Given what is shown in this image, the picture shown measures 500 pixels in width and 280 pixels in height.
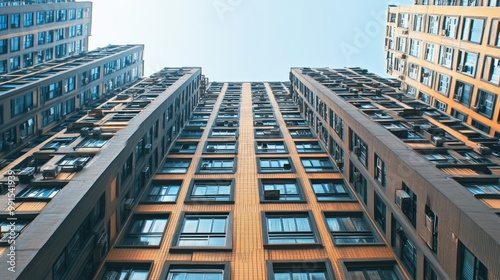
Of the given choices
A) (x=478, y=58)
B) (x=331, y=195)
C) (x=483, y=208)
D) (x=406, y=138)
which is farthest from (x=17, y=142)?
(x=478, y=58)

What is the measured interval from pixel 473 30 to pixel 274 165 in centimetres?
2569

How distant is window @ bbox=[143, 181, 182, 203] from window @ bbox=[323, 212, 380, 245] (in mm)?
11308

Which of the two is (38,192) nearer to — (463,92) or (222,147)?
(222,147)

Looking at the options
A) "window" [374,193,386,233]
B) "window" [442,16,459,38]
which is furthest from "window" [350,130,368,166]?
"window" [442,16,459,38]

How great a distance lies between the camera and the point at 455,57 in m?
41.3

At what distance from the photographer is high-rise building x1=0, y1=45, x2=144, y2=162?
34656mm

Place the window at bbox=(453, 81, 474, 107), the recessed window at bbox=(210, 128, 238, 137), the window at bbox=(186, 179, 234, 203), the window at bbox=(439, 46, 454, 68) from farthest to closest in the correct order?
the window at bbox=(439, 46, 454, 68)
the recessed window at bbox=(210, 128, 238, 137)
the window at bbox=(453, 81, 474, 107)
the window at bbox=(186, 179, 234, 203)

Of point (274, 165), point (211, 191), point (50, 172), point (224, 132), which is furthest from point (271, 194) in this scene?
point (224, 132)

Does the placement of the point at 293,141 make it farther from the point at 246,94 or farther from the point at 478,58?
the point at 246,94

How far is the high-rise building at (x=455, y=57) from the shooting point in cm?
3528

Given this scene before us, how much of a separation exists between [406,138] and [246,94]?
129ft

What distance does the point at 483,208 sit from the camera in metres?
14.8

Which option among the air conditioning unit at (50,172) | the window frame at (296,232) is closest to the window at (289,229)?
the window frame at (296,232)

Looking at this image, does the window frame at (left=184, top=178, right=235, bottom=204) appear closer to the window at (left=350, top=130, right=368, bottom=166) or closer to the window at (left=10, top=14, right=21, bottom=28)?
the window at (left=350, top=130, right=368, bottom=166)
